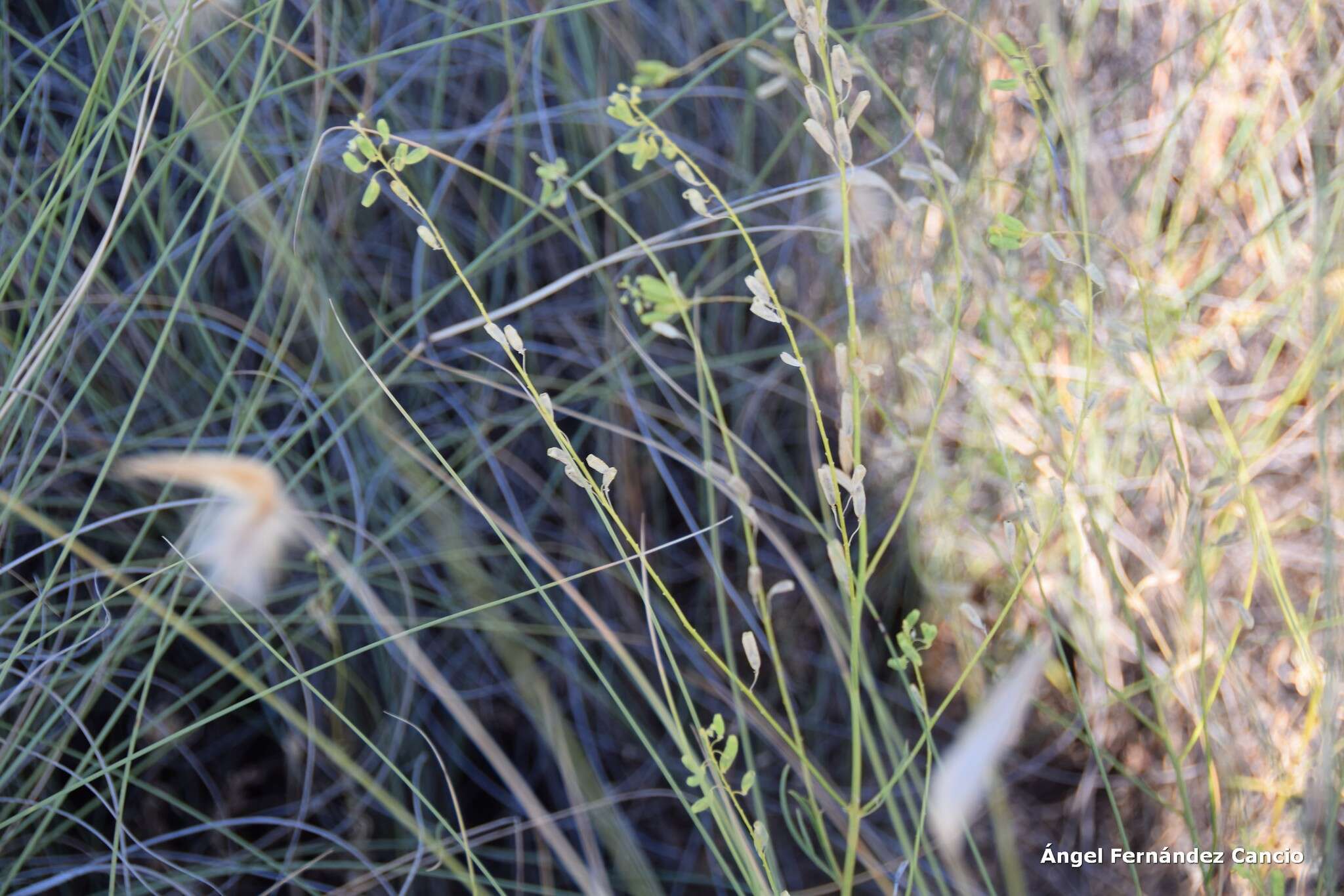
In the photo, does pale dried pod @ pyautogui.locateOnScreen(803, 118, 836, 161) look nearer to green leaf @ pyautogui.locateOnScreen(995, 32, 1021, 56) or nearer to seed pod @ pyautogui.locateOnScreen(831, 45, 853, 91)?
seed pod @ pyautogui.locateOnScreen(831, 45, 853, 91)

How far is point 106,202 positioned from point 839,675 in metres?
0.74

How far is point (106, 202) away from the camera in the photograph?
2.61ft

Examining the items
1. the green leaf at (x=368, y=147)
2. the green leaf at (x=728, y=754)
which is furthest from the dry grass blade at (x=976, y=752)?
the green leaf at (x=368, y=147)

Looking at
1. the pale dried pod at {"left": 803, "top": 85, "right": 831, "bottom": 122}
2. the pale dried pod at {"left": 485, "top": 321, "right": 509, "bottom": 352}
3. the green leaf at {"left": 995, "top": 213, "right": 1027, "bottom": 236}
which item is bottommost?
the pale dried pod at {"left": 485, "top": 321, "right": 509, "bottom": 352}

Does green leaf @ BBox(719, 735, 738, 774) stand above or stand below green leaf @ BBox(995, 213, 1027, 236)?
below

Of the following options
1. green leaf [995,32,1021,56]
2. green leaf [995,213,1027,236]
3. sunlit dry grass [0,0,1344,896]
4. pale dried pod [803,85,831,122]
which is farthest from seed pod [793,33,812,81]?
sunlit dry grass [0,0,1344,896]

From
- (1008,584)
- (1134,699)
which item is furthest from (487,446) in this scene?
(1134,699)

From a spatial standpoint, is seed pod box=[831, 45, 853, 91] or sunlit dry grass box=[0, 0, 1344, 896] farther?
sunlit dry grass box=[0, 0, 1344, 896]

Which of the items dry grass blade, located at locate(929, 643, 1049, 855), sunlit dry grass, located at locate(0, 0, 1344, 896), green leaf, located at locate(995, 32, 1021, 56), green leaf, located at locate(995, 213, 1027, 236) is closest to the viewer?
dry grass blade, located at locate(929, 643, 1049, 855)

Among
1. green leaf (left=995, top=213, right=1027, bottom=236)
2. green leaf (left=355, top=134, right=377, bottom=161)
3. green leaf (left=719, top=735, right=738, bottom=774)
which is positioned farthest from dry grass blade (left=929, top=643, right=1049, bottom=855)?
green leaf (left=355, top=134, right=377, bottom=161)

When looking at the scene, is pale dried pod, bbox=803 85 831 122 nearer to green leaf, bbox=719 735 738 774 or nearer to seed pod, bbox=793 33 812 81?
seed pod, bbox=793 33 812 81

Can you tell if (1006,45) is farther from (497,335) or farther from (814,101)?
(497,335)

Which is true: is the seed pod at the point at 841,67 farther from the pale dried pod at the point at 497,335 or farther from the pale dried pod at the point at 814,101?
the pale dried pod at the point at 497,335

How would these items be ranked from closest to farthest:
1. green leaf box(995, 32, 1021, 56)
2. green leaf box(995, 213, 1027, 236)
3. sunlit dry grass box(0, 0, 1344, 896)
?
green leaf box(995, 213, 1027, 236) < green leaf box(995, 32, 1021, 56) < sunlit dry grass box(0, 0, 1344, 896)
